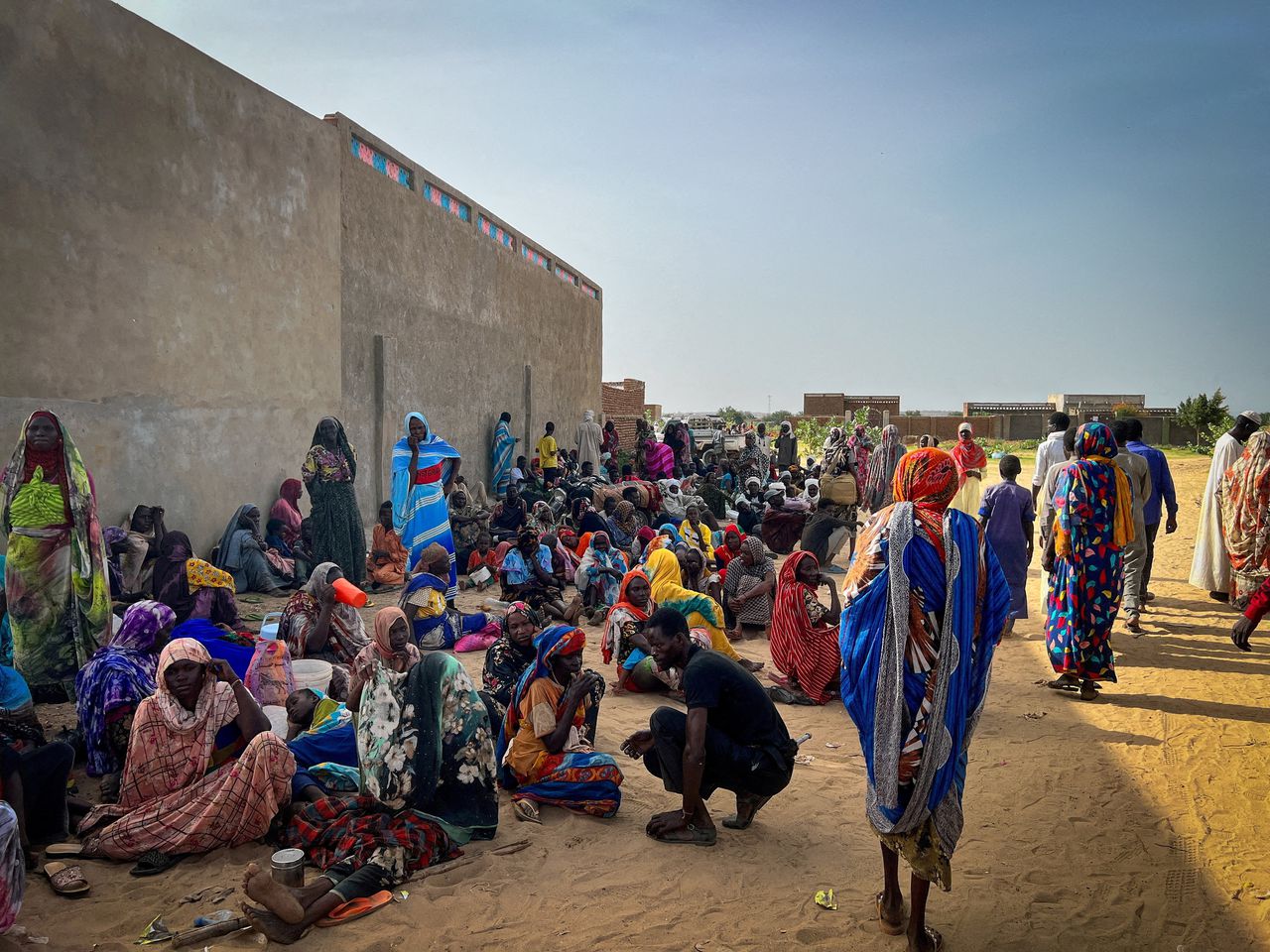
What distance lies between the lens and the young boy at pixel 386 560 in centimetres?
973

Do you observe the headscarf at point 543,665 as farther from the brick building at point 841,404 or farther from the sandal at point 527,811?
the brick building at point 841,404

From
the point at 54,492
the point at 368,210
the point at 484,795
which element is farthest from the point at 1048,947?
the point at 368,210

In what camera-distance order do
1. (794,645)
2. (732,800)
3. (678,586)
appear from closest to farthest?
1. (732,800)
2. (794,645)
3. (678,586)

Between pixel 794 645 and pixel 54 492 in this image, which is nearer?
pixel 54 492

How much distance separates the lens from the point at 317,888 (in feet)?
10.8

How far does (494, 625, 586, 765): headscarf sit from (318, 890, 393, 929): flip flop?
87 centimetres

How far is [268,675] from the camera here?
16.2 ft

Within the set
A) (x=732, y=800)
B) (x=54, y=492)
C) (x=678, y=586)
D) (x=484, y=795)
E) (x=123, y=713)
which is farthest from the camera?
(x=678, y=586)

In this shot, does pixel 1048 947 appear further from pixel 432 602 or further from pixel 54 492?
pixel 54 492

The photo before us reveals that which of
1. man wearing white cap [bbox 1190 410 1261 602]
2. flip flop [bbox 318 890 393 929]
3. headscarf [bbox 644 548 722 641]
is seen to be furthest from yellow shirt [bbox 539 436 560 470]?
flip flop [bbox 318 890 393 929]

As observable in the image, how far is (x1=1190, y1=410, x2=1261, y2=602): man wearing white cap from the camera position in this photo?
341 inches

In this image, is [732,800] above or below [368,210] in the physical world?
below

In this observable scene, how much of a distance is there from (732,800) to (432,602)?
3.39 metres

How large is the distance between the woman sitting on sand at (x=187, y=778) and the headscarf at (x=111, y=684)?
50 centimetres
